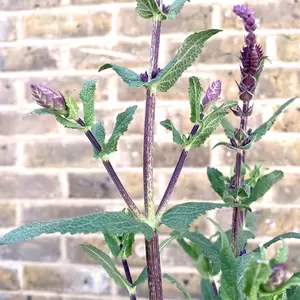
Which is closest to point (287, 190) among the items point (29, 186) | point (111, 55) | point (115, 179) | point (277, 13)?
point (277, 13)

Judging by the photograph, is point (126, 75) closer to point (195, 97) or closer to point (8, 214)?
point (195, 97)

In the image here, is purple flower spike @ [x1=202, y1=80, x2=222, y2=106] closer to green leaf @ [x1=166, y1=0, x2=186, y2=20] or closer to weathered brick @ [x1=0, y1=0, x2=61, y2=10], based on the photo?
green leaf @ [x1=166, y1=0, x2=186, y2=20]

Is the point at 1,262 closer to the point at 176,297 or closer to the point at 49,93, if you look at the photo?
the point at 176,297

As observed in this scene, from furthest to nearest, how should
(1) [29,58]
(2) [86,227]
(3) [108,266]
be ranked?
(1) [29,58], (3) [108,266], (2) [86,227]

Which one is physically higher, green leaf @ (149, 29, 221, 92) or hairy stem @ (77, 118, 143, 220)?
green leaf @ (149, 29, 221, 92)

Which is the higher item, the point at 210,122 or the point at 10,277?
the point at 210,122

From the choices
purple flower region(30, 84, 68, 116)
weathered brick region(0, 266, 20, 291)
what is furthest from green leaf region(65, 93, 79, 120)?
weathered brick region(0, 266, 20, 291)

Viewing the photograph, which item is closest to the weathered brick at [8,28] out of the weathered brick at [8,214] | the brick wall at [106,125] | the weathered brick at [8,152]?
the brick wall at [106,125]
